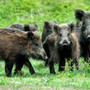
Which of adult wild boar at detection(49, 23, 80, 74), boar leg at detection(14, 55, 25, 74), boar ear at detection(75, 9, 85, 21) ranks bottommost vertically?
boar leg at detection(14, 55, 25, 74)

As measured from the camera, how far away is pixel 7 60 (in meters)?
10.4

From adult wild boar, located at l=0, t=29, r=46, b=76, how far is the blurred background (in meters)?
10.1

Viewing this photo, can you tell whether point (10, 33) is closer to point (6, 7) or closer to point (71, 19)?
point (71, 19)

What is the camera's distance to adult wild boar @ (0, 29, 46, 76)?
1032 centimetres

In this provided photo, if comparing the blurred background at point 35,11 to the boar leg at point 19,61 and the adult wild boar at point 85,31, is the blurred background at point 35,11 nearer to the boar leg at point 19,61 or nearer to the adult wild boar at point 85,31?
the adult wild boar at point 85,31

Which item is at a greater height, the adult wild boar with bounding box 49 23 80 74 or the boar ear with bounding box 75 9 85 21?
the boar ear with bounding box 75 9 85 21

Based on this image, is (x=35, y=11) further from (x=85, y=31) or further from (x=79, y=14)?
(x=85, y=31)

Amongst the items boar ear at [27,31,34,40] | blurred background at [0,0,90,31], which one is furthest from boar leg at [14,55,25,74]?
blurred background at [0,0,90,31]

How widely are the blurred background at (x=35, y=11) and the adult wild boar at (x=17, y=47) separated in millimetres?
10129

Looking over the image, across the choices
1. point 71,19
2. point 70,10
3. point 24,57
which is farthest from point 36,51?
point 70,10

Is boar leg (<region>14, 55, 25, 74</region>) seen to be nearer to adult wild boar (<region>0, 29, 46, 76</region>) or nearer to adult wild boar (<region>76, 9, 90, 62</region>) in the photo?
adult wild boar (<region>0, 29, 46, 76</region>)

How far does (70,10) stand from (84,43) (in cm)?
1213

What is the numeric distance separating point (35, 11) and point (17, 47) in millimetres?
14038

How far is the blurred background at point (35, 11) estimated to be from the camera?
72.5ft
